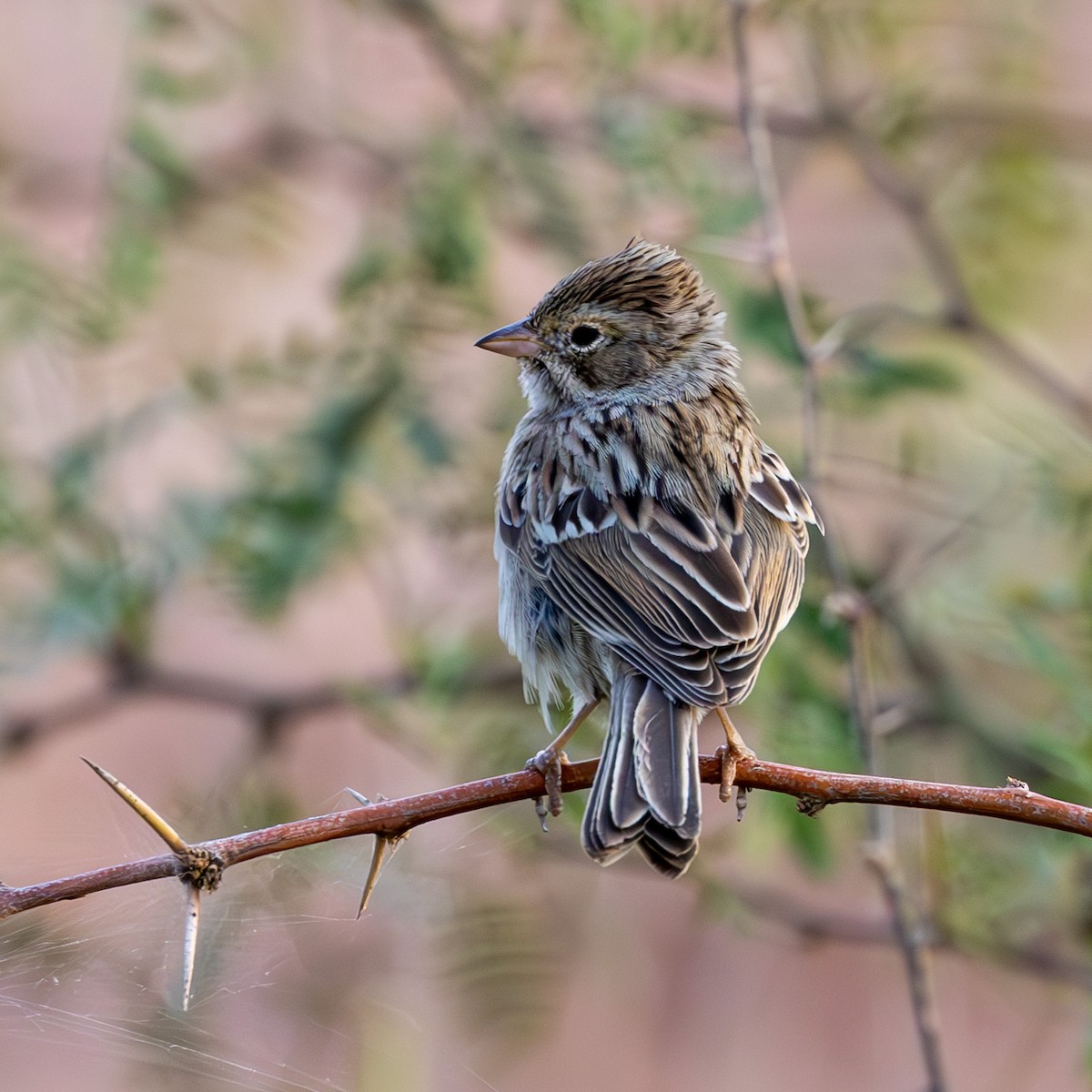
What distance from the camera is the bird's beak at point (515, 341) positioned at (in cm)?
398

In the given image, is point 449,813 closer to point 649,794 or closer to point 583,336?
point 649,794

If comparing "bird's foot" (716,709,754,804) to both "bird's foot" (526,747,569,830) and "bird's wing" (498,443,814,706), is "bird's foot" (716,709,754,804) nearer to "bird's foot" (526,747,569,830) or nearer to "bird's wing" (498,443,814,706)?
"bird's wing" (498,443,814,706)

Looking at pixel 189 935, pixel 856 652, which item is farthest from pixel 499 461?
pixel 189 935

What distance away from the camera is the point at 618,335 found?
4.18m

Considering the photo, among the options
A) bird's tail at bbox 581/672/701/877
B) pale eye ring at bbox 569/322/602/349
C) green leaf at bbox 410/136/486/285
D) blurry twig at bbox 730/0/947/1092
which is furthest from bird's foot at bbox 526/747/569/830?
green leaf at bbox 410/136/486/285

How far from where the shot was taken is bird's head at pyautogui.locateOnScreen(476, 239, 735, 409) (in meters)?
4.06

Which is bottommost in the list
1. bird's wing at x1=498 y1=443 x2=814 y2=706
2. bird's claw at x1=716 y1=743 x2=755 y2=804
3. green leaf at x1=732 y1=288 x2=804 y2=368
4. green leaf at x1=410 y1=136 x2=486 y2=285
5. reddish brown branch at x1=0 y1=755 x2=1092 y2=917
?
reddish brown branch at x1=0 y1=755 x2=1092 y2=917

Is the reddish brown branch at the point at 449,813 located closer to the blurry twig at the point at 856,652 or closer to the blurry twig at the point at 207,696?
the blurry twig at the point at 856,652

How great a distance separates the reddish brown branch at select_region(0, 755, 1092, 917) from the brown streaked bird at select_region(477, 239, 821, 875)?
265mm

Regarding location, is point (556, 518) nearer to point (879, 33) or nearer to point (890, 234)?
point (879, 33)

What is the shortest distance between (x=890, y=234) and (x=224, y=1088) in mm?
4818

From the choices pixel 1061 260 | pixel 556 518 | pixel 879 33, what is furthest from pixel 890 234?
pixel 556 518

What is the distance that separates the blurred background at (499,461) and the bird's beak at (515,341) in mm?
558

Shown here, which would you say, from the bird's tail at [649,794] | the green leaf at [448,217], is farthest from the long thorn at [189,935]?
the green leaf at [448,217]
